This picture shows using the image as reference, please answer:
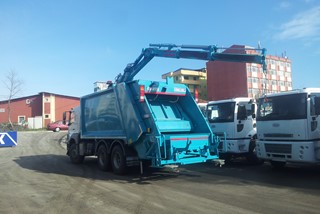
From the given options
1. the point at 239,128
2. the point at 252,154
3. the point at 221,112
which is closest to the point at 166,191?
the point at 239,128

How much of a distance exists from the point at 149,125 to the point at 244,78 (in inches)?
2799

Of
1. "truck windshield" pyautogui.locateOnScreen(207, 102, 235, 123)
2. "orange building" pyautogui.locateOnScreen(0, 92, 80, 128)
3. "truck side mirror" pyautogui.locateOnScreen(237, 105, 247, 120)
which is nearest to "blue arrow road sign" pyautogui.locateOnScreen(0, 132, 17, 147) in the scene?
"truck windshield" pyautogui.locateOnScreen(207, 102, 235, 123)

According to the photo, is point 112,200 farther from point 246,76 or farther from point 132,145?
point 246,76

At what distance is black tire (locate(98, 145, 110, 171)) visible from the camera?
12.3 meters

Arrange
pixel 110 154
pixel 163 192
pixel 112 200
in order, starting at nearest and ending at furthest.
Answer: pixel 112 200
pixel 163 192
pixel 110 154

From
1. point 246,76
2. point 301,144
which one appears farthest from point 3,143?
point 246,76

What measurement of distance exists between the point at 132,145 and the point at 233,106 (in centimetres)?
470

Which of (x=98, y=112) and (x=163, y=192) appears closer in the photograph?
(x=163, y=192)

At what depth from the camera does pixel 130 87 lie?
1116 cm

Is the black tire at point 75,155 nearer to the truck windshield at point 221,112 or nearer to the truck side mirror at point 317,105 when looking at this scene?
the truck windshield at point 221,112

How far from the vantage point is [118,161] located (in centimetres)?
1165

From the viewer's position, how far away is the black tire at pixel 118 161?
1130 cm

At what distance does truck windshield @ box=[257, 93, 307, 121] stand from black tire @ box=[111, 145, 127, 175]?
4816 mm

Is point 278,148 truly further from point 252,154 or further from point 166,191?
point 166,191
